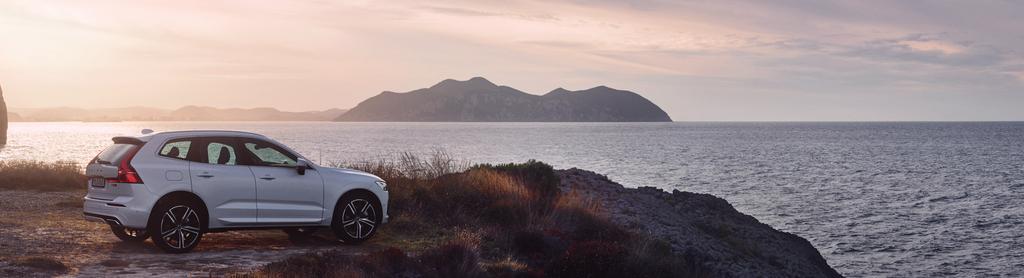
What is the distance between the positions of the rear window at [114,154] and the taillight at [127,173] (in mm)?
128

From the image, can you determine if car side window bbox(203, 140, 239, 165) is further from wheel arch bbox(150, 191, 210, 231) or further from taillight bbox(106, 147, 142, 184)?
taillight bbox(106, 147, 142, 184)

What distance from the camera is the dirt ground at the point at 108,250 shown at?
10.4 m

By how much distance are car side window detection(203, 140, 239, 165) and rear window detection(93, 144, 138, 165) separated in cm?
103

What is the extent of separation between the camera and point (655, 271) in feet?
47.6

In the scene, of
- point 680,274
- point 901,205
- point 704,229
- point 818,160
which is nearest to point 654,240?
point 680,274

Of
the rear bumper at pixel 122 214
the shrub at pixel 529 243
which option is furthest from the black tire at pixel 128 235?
the shrub at pixel 529 243

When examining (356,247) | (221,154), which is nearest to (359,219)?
(356,247)

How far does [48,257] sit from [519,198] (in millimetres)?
10388

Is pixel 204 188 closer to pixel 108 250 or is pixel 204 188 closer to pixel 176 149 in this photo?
pixel 176 149

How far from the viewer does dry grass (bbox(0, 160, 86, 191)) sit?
22.0 metres

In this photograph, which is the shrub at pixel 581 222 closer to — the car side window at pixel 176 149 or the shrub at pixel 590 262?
the shrub at pixel 590 262

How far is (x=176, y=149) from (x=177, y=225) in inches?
42.0

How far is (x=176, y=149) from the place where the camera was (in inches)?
449

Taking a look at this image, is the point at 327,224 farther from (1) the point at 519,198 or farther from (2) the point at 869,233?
(2) the point at 869,233
